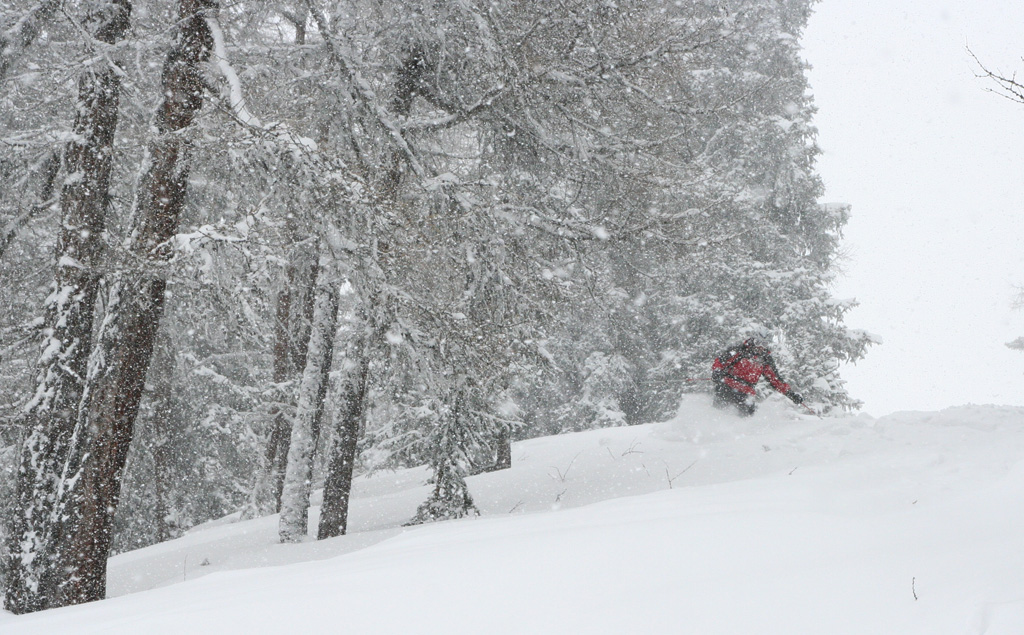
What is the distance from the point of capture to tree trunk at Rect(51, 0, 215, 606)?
19.0 ft

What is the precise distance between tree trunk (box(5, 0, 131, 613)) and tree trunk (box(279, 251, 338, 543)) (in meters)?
2.57

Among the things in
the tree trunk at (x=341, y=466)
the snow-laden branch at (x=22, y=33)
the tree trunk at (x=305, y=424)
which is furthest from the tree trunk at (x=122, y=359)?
the tree trunk at (x=305, y=424)

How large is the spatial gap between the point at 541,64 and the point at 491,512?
215 inches

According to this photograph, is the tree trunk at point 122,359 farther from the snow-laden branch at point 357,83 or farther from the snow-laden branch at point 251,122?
the snow-laden branch at point 357,83

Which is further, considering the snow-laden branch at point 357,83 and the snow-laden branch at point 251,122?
the snow-laden branch at point 357,83

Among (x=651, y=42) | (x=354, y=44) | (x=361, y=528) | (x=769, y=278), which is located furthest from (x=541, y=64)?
(x=769, y=278)

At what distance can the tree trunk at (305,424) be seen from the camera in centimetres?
884

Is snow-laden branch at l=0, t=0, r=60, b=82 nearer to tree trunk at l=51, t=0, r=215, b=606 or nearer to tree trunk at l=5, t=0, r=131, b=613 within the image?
tree trunk at l=5, t=0, r=131, b=613

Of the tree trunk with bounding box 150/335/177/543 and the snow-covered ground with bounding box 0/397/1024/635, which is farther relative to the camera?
the tree trunk with bounding box 150/335/177/543

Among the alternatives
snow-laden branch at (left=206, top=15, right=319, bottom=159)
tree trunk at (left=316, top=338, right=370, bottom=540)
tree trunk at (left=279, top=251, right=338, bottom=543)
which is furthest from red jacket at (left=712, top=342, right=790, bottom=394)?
snow-laden branch at (left=206, top=15, right=319, bottom=159)

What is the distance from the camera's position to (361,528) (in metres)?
9.38

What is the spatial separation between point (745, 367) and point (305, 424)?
625cm

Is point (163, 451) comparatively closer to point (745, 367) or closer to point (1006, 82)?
point (745, 367)

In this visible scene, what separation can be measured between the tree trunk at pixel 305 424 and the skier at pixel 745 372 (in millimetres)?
5519
